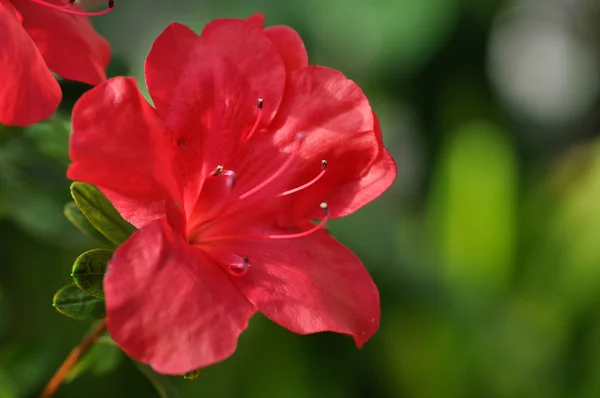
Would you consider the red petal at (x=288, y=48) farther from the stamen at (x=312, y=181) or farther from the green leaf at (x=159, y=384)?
the green leaf at (x=159, y=384)

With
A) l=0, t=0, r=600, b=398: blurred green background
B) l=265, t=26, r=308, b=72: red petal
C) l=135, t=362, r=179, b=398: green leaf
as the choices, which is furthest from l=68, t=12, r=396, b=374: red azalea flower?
l=0, t=0, r=600, b=398: blurred green background

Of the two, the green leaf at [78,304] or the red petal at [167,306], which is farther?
the green leaf at [78,304]

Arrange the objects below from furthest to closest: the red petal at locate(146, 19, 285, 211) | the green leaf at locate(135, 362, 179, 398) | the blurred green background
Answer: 1. the blurred green background
2. the green leaf at locate(135, 362, 179, 398)
3. the red petal at locate(146, 19, 285, 211)

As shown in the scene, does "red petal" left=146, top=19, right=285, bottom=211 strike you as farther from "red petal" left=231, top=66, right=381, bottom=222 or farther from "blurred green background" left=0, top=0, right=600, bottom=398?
"blurred green background" left=0, top=0, right=600, bottom=398

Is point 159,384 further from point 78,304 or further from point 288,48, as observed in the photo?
point 288,48

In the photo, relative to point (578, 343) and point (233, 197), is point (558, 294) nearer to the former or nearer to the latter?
point (578, 343)

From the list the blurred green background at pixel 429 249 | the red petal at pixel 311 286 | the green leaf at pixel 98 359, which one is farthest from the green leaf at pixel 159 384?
the blurred green background at pixel 429 249

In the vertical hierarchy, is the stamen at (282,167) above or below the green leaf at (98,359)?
above
